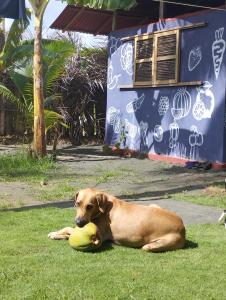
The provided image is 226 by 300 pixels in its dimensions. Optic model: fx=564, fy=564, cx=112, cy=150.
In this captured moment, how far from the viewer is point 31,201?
885 centimetres

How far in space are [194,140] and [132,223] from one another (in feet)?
29.3

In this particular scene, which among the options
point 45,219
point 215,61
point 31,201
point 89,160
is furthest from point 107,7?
point 45,219

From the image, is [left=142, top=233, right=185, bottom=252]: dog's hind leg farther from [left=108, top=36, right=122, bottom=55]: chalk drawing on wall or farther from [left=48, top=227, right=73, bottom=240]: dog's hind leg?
[left=108, top=36, right=122, bottom=55]: chalk drawing on wall

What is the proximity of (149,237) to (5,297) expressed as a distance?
1.92 m

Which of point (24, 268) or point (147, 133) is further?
point (147, 133)

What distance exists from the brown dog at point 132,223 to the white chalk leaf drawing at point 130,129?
11104mm

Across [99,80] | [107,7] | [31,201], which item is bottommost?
[31,201]

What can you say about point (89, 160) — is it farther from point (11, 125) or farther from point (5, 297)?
point (5, 297)

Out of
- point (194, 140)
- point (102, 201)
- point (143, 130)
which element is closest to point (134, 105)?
point (143, 130)

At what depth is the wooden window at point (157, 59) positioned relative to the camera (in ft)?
49.2

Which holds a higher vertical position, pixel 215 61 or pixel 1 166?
pixel 215 61

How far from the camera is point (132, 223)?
567 cm

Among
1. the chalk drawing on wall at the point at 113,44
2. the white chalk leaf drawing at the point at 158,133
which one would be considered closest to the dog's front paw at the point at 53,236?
the white chalk leaf drawing at the point at 158,133

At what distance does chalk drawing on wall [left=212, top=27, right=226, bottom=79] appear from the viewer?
528 inches
